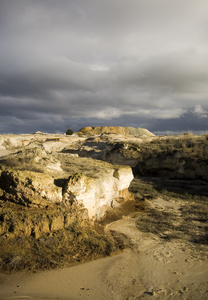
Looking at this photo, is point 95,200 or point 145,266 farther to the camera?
point 95,200

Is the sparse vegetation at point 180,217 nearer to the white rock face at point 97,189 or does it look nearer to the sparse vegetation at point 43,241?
Result: the white rock face at point 97,189

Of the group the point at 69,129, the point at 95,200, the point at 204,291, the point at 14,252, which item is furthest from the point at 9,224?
the point at 69,129

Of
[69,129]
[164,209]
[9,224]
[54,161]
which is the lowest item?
[164,209]

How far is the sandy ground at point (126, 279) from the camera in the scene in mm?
3457

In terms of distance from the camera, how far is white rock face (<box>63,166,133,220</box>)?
236 inches

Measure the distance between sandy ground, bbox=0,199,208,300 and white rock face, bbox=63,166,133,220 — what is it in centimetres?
177

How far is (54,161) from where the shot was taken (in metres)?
7.91

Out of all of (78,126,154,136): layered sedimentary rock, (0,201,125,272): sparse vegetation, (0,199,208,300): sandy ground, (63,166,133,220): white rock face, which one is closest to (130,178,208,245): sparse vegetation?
(0,199,208,300): sandy ground

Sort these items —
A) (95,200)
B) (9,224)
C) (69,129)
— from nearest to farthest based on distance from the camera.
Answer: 1. (9,224)
2. (95,200)
3. (69,129)

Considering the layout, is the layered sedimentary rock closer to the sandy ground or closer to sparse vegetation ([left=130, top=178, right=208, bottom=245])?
sparse vegetation ([left=130, top=178, right=208, bottom=245])

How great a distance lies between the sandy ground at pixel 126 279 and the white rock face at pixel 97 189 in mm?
1771

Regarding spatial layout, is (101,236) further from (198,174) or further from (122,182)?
Answer: (198,174)

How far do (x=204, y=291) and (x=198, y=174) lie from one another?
40.1 feet

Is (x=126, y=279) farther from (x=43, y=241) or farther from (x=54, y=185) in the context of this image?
(x=54, y=185)
